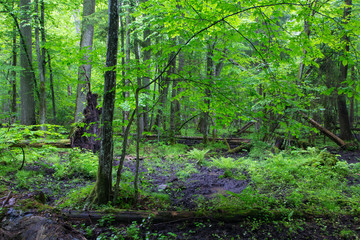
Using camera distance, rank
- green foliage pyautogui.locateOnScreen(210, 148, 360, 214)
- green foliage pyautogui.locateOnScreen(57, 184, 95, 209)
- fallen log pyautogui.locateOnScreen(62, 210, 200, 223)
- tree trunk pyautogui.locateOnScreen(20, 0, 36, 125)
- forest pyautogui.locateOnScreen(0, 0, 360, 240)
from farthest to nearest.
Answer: tree trunk pyautogui.locateOnScreen(20, 0, 36, 125) → green foliage pyautogui.locateOnScreen(210, 148, 360, 214) → green foliage pyautogui.locateOnScreen(57, 184, 95, 209) → fallen log pyautogui.locateOnScreen(62, 210, 200, 223) → forest pyautogui.locateOnScreen(0, 0, 360, 240)

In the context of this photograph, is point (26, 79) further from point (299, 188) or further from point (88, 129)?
point (299, 188)

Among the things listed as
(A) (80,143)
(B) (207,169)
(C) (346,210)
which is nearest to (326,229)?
(C) (346,210)

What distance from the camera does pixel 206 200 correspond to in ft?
15.6

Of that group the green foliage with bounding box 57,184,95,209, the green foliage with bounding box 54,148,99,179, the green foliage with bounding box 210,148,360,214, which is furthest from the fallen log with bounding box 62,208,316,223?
the green foliage with bounding box 54,148,99,179

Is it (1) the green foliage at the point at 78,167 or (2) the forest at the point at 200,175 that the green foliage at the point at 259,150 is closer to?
(2) the forest at the point at 200,175

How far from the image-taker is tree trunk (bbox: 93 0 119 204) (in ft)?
12.6

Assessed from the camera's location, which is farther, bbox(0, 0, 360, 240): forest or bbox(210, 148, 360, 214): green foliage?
bbox(210, 148, 360, 214): green foliage

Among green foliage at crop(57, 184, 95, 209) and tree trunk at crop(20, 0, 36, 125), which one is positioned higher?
tree trunk at crop(20, 0, 36, 125)

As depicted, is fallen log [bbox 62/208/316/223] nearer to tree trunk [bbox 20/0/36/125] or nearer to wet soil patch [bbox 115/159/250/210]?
wet soil patch [bbox 115/159/250/210]

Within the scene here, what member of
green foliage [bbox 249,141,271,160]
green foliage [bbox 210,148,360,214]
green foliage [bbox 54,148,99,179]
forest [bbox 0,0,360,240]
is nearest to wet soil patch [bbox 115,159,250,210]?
forest [bbox 0,0,360,240]

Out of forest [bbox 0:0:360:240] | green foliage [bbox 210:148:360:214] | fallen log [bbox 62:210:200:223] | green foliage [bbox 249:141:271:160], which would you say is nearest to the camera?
forest [bbox 0:0:360:240]

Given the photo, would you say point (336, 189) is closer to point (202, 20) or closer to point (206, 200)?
point (206, 200)

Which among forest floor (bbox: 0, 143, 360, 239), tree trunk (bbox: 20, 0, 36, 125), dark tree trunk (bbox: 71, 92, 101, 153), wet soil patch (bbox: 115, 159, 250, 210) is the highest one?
tree trunk (bbox: 20, 0, 36, 125)

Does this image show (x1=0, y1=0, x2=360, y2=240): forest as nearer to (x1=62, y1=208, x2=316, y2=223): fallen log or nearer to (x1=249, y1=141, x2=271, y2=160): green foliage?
(x1=62, y1=208, x2=316, y2=223): fallen log
